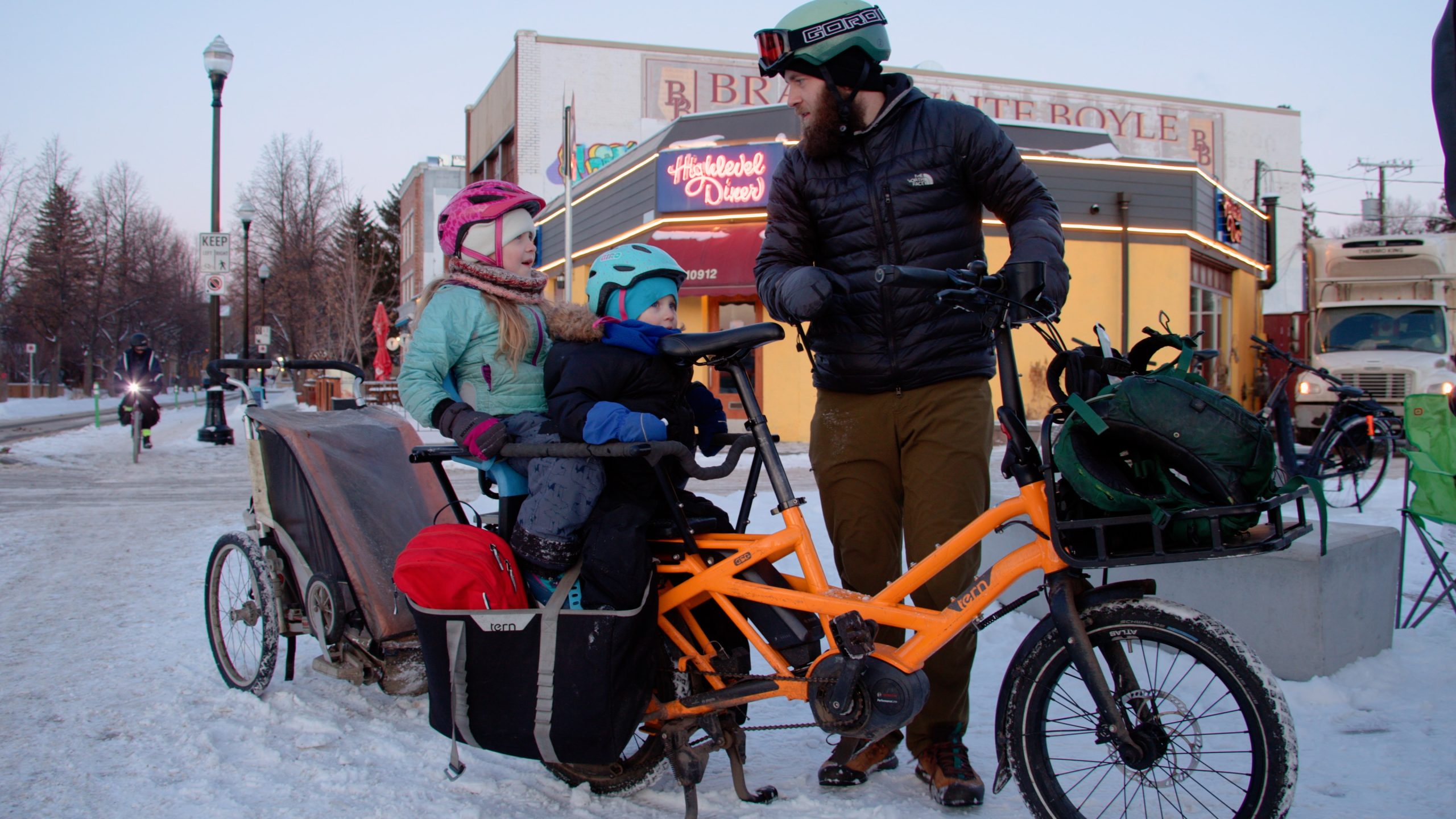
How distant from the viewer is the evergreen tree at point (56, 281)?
45094 mm

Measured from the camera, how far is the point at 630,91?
2691 centimetres

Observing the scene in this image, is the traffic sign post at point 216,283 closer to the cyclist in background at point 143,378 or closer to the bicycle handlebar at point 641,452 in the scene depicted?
the cyclist in background at point 143,378

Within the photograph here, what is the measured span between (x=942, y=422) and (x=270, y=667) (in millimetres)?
2640

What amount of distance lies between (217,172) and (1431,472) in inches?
821

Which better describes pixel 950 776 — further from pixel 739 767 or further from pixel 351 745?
pixel 351 745

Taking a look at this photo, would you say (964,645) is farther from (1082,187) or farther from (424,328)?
(1082,187)

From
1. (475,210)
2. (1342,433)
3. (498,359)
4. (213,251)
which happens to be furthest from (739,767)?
(213,251)

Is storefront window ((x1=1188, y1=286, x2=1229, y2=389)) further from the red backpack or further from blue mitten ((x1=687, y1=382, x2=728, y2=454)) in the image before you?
the red backpack

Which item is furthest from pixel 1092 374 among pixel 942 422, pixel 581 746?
pixel 581 746

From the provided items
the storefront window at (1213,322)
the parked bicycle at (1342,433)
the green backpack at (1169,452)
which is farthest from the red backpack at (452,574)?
the storefront window at (1213,322)

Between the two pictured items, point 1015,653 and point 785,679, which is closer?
point 1015,653

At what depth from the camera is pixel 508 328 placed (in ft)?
9.67

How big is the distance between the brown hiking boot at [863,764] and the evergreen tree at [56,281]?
53002mm

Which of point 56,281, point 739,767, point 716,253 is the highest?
point 56,281
